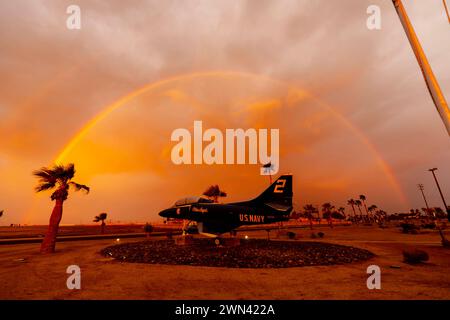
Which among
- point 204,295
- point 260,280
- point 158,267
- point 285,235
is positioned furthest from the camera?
point 285,235

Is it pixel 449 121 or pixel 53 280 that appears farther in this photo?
pixel 53 280

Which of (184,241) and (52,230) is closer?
(52,230)

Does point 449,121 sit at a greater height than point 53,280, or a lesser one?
greater

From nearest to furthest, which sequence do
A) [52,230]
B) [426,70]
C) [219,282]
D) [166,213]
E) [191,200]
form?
[426,70] → [219,282] → [52,230] → [191,200] → [166,213]

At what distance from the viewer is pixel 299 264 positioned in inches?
496

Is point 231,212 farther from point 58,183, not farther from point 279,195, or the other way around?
point 58,183

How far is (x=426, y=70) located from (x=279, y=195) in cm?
1762

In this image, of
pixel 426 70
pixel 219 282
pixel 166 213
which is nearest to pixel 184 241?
pixel 166 213

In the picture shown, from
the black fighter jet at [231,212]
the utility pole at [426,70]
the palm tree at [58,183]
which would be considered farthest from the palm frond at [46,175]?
the utility pole at [426,70]

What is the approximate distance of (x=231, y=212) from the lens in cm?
2034

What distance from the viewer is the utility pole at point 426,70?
4.58 m
